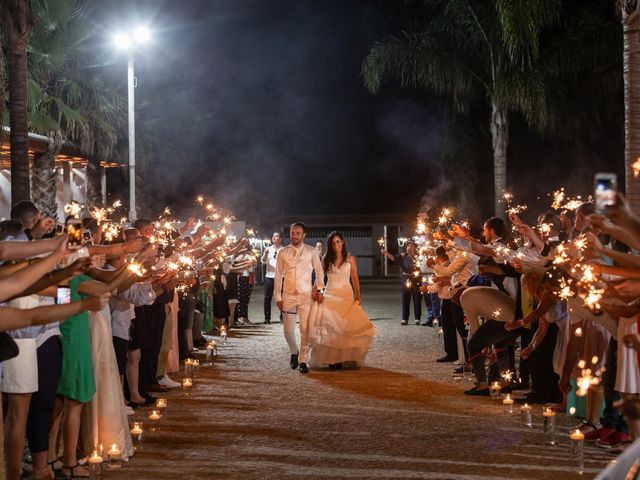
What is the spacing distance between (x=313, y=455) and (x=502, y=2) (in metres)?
12.5

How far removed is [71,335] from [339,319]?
286 inches

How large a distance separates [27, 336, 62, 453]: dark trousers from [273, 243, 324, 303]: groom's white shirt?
7004mm

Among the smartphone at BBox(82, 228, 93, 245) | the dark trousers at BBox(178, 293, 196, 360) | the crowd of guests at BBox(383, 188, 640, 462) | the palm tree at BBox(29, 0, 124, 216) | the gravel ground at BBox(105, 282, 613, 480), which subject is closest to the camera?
the smartphone at BBox(82, 228, 93, 245)

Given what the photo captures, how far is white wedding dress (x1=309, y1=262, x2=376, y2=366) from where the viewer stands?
45.2ft

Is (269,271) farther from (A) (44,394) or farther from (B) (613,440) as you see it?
(A) (44,394)

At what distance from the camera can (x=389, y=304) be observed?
2894cm

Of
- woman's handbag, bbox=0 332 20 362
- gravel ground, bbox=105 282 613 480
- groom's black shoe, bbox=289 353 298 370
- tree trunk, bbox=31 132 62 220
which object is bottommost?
gravel ground, bbox=105 282 613 480

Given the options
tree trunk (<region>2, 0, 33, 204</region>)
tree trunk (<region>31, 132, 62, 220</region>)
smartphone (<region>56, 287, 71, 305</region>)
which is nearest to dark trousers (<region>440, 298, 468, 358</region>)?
tree trunk (<region>2, 0, 33, 204</region>)

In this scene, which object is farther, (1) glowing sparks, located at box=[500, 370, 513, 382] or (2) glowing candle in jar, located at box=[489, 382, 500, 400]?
(1) glowing sparks, located at box=[500, 370, 513, 382]

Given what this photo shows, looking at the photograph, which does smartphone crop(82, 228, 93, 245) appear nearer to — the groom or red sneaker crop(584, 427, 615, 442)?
red sneaker crop(584, 427, 615, 442)

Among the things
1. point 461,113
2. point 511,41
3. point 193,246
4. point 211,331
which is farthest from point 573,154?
point 193,246

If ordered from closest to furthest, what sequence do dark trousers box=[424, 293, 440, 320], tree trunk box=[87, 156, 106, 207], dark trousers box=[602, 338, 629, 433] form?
dark trousers box=[602, 338, 629, 433]
dark trousers box=[424, 293, 440, 320]
tree trunk box=[87, 156, 106, 207]

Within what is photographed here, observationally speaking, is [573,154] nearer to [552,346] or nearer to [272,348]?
[272,348]

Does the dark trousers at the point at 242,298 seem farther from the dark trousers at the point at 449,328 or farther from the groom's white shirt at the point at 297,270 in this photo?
the dark trousers at the point at 449,328
